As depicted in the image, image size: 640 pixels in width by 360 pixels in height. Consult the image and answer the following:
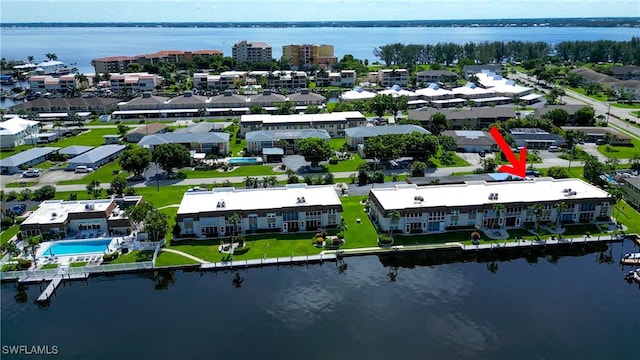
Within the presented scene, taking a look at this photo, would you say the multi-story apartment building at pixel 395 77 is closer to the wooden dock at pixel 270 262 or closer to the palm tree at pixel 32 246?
the wooden dock at pixel 270 262

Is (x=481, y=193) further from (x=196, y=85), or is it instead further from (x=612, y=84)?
(x=196, y=85)

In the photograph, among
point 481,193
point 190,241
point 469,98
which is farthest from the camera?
point 469,98

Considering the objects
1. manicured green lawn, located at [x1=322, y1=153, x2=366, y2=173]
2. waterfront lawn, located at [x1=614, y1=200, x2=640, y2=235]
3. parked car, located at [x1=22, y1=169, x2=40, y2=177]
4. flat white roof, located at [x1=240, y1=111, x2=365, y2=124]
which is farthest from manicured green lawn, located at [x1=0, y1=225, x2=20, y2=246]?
waterfront lawn, located at [x1=614, y1=200, x2=640, y2=235]

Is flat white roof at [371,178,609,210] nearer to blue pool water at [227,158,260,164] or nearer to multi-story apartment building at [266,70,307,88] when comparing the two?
blue pool water at [227,158,260,164]

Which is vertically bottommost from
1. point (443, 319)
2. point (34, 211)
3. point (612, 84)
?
point (443, 319)

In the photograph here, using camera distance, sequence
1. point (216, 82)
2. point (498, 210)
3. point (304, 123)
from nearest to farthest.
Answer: point (498, 210) → point (304, 123) → point (216, 82)

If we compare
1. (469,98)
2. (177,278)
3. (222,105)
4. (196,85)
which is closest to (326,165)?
(177,278)

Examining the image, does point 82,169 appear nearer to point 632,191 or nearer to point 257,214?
point 257,214

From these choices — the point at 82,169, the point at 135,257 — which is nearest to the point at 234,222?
the point at 135,257
